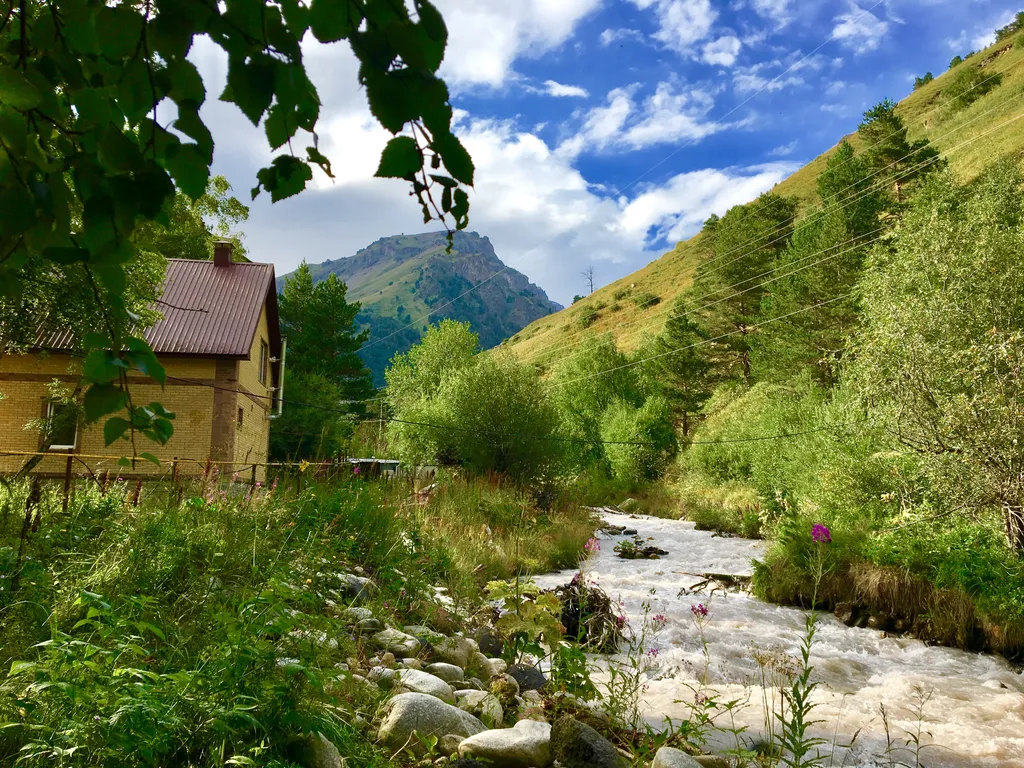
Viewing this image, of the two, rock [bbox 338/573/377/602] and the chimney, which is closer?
rock [bbox 338/573/377/602]

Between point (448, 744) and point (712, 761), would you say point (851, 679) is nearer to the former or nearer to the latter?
point (712, 761)

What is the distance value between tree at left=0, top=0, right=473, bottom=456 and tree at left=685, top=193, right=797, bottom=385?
43.5m

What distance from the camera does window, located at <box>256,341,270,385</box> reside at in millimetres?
23155

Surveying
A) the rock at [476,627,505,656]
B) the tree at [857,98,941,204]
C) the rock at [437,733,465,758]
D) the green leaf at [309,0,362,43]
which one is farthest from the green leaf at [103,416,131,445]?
the tree at [857,98,941,204]

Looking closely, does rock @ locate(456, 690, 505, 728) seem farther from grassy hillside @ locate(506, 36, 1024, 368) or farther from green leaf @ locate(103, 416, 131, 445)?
grassy hillside @ locate(506, 36, 1024, 368)

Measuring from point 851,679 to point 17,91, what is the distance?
9.15 m

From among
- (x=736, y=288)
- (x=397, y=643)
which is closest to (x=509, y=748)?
(x=397, y=643)

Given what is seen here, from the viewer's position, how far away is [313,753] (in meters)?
2.79

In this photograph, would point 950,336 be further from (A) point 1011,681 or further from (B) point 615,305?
(B) point 615,305

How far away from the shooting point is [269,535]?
18.5ft

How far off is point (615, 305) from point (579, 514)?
70.8 m

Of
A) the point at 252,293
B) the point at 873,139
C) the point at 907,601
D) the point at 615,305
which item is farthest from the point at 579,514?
the point at 615,305

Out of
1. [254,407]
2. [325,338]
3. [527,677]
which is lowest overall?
[527,677]

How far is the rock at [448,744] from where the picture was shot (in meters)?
3.61
